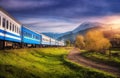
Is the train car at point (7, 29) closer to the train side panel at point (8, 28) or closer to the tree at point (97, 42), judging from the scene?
the train side panel at point (8, 28)

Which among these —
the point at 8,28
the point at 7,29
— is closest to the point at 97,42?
the point at 8,28

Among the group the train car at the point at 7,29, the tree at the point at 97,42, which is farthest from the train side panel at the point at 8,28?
the tree at the point at 97,42

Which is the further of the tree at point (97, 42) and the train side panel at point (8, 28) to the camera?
the tree at point (97, 42)

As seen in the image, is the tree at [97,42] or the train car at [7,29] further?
the tree at [97,42]

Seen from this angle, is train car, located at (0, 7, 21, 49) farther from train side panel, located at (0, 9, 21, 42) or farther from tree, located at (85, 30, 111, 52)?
tree, located at (85, 30, 111, 52)

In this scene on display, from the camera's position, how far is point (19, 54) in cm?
2806

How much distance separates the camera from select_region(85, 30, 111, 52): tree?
244 ft

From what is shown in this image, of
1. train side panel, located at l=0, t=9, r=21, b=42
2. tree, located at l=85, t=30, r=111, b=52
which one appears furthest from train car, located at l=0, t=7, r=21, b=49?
tree, located at l=85, t=30, r=111, b=52

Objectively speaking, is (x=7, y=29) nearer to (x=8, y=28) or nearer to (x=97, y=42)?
(x=8, y=28)

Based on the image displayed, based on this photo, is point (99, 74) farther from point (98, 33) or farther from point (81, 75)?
point (98, 33)

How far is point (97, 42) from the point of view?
258 ft

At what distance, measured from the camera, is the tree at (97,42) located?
7425cm

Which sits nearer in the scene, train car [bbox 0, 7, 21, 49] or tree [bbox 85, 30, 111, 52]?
train car [bbox 0, 7, 21, 49]

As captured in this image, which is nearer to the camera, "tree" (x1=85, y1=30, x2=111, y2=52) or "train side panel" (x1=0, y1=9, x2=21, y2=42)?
"train side panel" (x1=0, y1=9, x2=21, y2=42)
